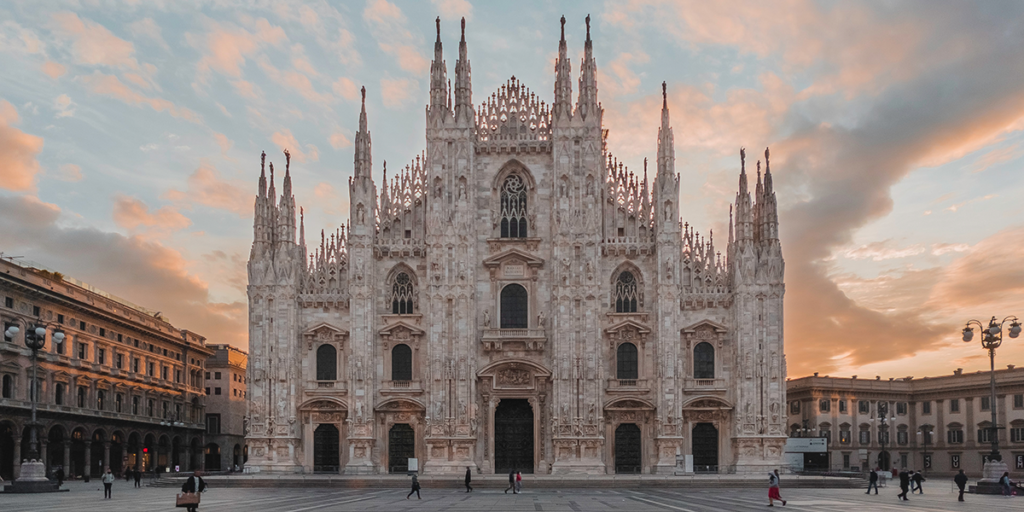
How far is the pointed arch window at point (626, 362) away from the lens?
5619cm

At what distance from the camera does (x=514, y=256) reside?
5691 centimetres

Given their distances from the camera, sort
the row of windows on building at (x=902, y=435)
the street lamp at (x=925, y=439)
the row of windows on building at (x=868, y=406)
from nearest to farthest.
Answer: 1. the row of windows on building at (x=902, y=435)
2. the row of windows on building at (x=868, y=406)
3. the street lamp at (x=925, y=439)

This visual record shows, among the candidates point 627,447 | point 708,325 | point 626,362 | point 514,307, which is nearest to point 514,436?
point 627,447

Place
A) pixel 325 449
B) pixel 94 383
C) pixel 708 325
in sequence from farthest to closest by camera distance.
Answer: pixel 94 383
pixel 325 449
pixel 708 325

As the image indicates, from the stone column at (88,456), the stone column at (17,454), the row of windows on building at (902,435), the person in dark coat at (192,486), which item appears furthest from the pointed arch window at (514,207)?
the row of windows on building at (902,435)

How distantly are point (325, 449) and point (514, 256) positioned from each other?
15937mm

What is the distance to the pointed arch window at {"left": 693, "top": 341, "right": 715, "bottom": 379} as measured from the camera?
56.0 meters

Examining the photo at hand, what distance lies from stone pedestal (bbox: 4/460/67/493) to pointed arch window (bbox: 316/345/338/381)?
17.4 m

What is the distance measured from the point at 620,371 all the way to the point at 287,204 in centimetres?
2222

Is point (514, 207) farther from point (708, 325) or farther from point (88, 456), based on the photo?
point (88, 456)

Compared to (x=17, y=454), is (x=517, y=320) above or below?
above

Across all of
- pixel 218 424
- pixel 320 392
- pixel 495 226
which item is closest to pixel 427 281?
pixel 495 226

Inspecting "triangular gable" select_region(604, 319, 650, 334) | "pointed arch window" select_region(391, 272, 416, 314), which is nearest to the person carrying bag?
"pointed arch window" select_region(391, 272, 416, 314)

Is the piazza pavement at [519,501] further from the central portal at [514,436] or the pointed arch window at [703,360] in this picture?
the pointed arch window at [703,360]
